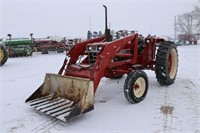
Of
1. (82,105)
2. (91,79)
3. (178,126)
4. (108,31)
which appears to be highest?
(108,31)

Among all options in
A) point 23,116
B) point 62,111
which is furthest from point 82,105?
point 23,116

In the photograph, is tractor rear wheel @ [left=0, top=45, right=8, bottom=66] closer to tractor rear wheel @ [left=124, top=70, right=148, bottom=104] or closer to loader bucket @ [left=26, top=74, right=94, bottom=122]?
loader bucket @ [left=26, top=74, right=94, bottom=122]

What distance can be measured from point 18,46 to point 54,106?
542 inches

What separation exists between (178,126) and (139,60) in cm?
270

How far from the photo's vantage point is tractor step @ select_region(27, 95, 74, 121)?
14.8ft

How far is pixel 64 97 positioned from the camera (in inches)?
208

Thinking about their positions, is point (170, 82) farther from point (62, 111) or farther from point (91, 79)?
point (62, 111)

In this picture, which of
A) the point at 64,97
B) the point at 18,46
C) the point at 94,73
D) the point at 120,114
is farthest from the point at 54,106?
the point at 18,46

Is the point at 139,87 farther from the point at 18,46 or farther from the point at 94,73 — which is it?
the point at 18,46

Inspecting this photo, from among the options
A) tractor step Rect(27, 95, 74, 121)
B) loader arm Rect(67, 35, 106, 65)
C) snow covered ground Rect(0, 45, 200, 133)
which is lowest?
snow covered ground Rect(0, 45, 200, 133)

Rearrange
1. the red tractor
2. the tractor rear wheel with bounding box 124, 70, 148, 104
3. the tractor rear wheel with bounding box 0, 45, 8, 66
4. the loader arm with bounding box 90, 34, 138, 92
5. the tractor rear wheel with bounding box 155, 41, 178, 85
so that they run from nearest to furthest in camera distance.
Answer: the red tractor
the loader arm with bounding box 90, 34, 138, 92
the tractor rear wheel with bounding box 124, 70, 148, 104
the tractor rear wheel with bounding box 155, 41, 178, 85
the tractor rear wheel with bounding box 0, 45, 8, 66

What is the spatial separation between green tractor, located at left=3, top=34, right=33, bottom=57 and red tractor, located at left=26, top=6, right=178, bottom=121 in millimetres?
12123

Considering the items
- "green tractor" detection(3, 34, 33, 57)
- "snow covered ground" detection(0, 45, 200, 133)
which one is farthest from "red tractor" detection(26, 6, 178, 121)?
"green tractor" detection(3, 34, 33, 57)

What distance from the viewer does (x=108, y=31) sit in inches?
244
